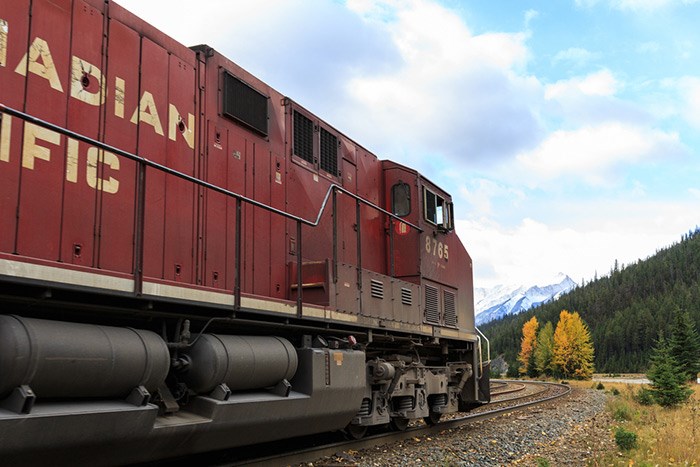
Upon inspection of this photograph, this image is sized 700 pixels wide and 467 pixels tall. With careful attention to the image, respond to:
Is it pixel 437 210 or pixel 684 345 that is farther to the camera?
pixel 684 345

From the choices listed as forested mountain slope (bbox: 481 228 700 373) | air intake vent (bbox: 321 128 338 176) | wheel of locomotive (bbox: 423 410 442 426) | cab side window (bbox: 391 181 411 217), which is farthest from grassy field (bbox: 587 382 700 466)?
forested mountain slope (bbox: 481 228 700 373)

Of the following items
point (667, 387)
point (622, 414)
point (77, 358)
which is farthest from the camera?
point (667, 387)

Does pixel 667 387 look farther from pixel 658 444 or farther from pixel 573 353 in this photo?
pixel 573 353

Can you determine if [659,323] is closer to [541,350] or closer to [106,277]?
[541,350]

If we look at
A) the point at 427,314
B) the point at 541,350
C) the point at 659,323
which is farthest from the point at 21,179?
the point at 659,323

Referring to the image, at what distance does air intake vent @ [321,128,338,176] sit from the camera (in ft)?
32.3

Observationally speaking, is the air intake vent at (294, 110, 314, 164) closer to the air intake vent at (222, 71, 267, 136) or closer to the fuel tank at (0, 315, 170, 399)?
the air intake vent at (222, 71, 267, 136)

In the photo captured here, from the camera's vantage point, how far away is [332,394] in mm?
7719

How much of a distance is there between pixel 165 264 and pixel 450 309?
6.88 meters

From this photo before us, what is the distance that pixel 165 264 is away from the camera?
21.3ft

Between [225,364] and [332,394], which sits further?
[332,394]

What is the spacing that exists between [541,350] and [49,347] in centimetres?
8995

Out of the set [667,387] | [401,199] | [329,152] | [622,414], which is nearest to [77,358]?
[329,152]

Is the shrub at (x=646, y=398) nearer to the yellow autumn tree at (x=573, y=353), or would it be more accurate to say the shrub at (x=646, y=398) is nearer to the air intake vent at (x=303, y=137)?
the air intake vent at (x=303, y=137)
